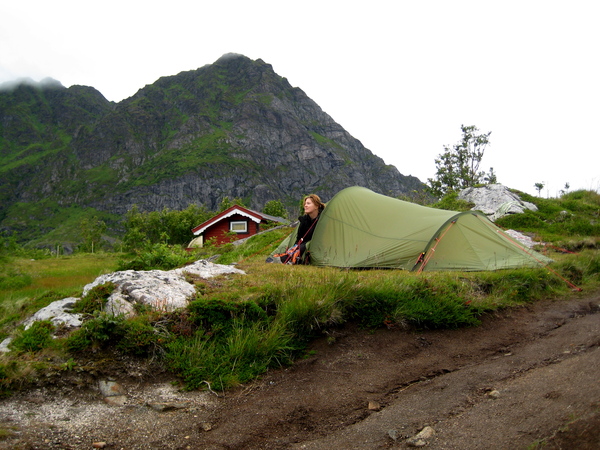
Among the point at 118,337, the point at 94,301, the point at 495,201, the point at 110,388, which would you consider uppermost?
A: the point at 495,201

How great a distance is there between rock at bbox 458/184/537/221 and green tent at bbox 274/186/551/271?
8411 millimetres

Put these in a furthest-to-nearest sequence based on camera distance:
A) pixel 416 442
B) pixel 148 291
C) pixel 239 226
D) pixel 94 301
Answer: pixel 239 226 → pixel 148 291 → pixel 94 301 → pixel 416 442

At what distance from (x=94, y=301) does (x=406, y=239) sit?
270 inches

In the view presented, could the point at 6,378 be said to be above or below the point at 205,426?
above

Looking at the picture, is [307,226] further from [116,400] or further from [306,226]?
[116,400]

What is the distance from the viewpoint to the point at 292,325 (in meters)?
4.69

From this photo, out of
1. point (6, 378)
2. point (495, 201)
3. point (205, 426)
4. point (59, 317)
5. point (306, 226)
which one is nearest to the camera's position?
point (205, 426)

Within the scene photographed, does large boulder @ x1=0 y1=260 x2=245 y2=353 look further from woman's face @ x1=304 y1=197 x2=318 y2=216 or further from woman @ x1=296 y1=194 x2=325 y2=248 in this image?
woman's face @ x1=304 y1=197 x2=318 y2=216

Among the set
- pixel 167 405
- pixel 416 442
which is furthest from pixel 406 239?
pixel 167 405

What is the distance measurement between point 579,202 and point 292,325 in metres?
19.3

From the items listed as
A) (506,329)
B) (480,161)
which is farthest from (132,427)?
(480,161)

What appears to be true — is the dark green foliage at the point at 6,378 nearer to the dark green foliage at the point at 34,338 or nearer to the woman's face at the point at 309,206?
the dark green foliage at the point at 34,338

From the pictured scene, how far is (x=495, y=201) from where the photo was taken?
1867cm

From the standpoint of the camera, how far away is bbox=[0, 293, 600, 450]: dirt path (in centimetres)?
264
